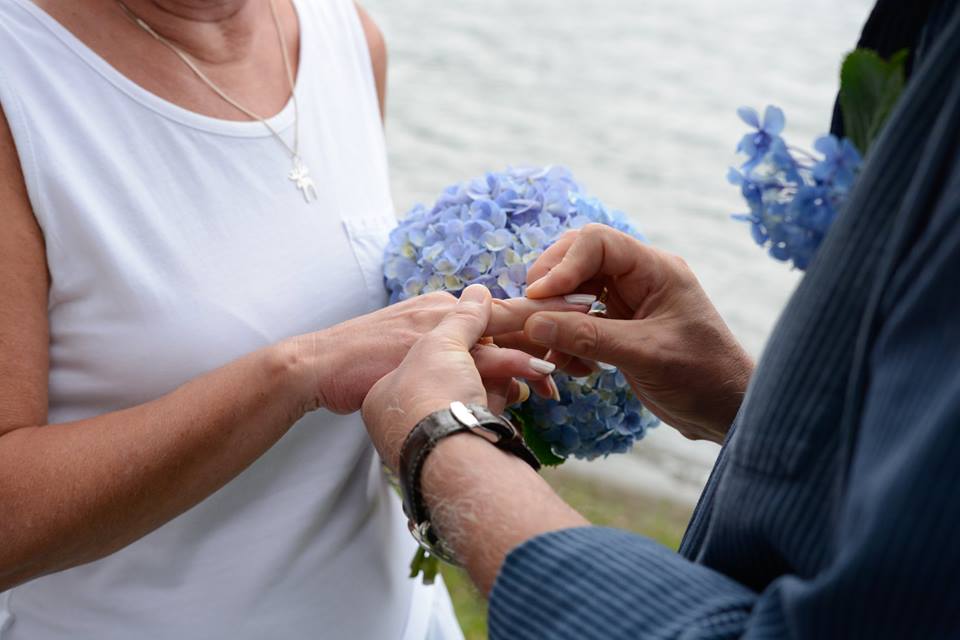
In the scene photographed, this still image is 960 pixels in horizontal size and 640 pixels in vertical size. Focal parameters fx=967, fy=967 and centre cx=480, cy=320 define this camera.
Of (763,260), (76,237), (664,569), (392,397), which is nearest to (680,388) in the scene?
(392,397)

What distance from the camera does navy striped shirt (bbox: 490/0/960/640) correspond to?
2.52ft

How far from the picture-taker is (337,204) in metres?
1.91

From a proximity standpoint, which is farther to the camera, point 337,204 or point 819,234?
point 337,204

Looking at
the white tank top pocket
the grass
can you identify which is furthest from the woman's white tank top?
the grass

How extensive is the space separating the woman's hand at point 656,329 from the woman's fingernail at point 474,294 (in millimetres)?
81

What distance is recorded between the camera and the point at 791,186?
1.03 meters

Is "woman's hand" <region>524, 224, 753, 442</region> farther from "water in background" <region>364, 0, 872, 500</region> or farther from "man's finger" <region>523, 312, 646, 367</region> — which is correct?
"water in background" <region>364, 0, 872, 500</region>

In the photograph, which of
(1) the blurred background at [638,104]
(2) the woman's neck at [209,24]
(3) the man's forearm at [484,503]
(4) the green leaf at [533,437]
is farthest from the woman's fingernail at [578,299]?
(1) the blurred background at [638,104]

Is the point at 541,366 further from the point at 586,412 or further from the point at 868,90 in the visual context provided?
the point at 868,90

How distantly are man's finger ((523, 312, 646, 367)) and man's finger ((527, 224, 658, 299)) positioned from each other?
0.22ft

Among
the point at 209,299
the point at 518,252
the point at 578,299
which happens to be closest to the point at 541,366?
the point at 578,299

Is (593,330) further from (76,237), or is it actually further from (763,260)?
(763,260)

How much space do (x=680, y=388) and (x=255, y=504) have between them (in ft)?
2.66

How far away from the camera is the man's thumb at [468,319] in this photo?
1.44m
